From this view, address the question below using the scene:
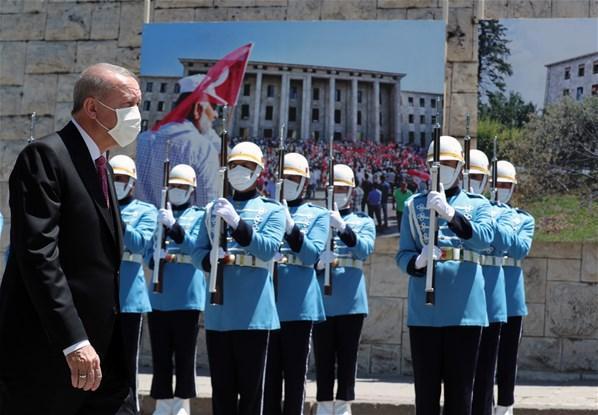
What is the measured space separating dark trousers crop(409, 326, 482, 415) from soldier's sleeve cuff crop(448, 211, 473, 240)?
52cm

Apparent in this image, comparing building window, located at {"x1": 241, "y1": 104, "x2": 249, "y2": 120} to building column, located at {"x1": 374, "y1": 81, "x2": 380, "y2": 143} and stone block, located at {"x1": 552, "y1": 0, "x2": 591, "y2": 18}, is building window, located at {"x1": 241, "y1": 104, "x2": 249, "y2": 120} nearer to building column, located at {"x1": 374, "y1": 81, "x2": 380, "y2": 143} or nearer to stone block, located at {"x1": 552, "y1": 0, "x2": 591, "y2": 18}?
building column, located at {"x1": 374, "y1": 81, "x2": 380, "y2": 143}

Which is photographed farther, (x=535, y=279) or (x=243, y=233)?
(x=535, y=279)

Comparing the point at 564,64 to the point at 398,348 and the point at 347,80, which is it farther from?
the point at 398,348

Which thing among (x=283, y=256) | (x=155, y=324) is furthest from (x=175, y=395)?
(x=283, y=256)

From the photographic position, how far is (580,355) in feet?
28.9

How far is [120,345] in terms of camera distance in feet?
11.2

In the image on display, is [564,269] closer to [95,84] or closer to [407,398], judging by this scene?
[407,398]

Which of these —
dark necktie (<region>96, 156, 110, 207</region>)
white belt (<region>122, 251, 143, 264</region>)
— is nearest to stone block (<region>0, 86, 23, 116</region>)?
white belt (<region>122, 251, 143, 264</region>)

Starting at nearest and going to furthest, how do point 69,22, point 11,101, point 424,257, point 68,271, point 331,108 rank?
point 68,271, point 424,257, point 331,108, point 69,22, point 11,101

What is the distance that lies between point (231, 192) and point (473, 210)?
1522 millimetres

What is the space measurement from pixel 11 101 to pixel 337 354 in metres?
4.62

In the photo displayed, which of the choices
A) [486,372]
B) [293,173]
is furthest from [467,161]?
[486,372]

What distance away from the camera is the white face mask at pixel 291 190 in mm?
7109

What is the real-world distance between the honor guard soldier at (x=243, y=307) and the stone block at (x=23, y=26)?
485 centimetres
